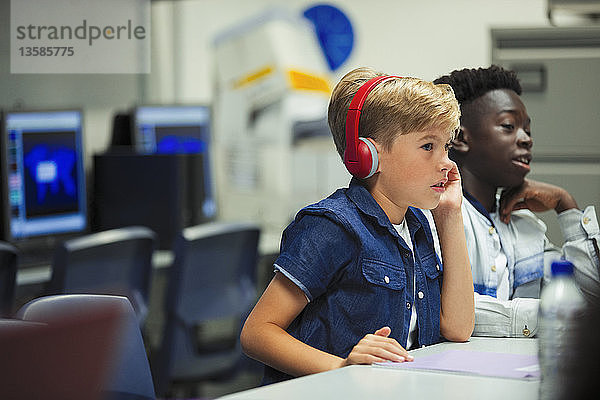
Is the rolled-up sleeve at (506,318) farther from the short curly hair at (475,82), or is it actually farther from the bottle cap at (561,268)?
the bottle cap at (561,268)

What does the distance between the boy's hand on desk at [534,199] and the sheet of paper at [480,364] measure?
57cm

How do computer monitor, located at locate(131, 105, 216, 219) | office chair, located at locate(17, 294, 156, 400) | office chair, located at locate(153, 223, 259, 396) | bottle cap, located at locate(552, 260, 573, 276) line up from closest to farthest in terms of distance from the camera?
bottle cap, located at locate(552, 260, 573, 276) → office chair, located at locate(17, 294, 156, 400) → office chair, located at locate(153, 223, 259, 396) → computer monitor, located at locate(131, 105, 216, 219)

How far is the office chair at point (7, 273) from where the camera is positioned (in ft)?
8.96

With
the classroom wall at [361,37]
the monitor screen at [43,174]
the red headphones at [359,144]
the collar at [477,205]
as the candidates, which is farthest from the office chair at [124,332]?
the classroom wall at [361,37]

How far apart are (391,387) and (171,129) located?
3111 millimetres

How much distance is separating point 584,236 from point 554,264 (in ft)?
2.95

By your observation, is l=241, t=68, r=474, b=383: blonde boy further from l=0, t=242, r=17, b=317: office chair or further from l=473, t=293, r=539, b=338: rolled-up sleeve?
l=0, t=242, r=17, b=317: office chair

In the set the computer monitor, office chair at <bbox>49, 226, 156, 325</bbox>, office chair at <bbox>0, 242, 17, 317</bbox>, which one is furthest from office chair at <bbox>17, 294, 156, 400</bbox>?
the computer monitor

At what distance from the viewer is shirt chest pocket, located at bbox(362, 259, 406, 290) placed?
146cm

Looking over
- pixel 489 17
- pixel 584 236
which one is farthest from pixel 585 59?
pixel 489 17

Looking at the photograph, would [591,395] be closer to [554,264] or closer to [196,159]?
[554,264]

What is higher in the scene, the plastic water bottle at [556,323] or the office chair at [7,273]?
the plastic water bottle at [556,323]

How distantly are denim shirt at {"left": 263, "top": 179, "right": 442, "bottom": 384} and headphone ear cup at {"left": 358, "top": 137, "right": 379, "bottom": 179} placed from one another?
4cm

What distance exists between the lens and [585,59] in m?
2.27
